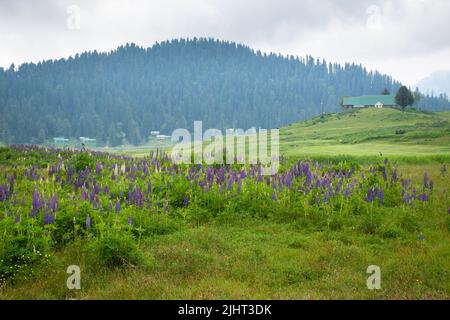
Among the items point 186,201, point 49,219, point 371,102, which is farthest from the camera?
point 371,102

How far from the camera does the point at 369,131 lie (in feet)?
224

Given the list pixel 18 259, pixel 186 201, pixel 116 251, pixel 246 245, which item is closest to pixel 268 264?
pixel 246 245

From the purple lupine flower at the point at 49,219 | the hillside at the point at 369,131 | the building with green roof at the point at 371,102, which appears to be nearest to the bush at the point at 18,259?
the purple lupine flower at the point at 49,219

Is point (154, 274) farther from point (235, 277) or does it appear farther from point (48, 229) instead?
point (48, 229)

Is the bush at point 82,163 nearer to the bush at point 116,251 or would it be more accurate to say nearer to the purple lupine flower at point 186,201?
the purple lupine flower at point 186,201

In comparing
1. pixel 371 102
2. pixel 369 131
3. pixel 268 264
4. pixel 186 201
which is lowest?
pixel 268 264

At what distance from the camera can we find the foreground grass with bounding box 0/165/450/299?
265 inches

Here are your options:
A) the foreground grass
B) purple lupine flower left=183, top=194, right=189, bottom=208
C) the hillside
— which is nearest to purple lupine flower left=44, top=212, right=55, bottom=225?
the foreground grass

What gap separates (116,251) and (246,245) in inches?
112

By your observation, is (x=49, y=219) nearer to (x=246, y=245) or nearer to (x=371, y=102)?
(x=246, y=245)

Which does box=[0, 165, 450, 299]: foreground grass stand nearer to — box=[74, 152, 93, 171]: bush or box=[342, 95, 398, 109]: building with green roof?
box=[74, 152, 93, 171]: bush

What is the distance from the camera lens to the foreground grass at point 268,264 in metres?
6.73

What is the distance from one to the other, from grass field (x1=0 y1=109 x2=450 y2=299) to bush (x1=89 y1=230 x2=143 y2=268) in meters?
0.03
